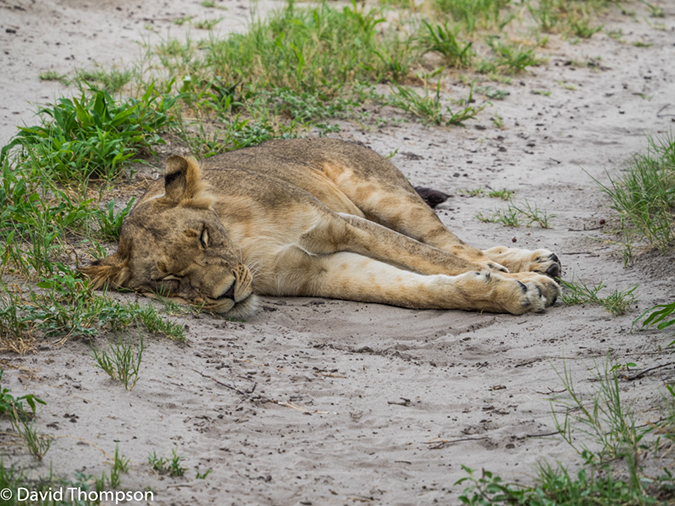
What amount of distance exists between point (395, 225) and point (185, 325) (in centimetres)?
197

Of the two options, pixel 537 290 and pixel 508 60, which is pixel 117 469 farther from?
pixel 508 60

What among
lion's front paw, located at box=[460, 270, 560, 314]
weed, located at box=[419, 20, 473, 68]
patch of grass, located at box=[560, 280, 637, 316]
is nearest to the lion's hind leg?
lion's front paw, located at box=[460, 270, 560, 314]

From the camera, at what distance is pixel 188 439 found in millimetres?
2832

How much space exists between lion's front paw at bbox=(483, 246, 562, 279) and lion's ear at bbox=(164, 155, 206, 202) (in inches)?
82.6

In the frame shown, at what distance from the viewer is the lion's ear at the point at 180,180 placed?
4.30 m

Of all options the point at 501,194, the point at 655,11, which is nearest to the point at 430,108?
the point at 501,194

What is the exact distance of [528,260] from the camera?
15.5 feet

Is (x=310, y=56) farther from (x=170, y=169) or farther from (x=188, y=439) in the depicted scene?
(x=188, y=439)

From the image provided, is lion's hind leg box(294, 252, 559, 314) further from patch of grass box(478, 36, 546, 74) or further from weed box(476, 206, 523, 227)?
patch of grass box(478, 36, 546, 74)

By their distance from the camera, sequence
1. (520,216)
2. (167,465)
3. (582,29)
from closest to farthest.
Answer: (167,465), (520,216), (582,29)

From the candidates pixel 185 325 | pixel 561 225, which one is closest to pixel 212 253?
pixel 185 325

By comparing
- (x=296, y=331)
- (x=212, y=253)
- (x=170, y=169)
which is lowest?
(x=296, y=331)

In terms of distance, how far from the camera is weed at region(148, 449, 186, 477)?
8.42 feet

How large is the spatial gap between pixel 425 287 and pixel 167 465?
85.7 inches
